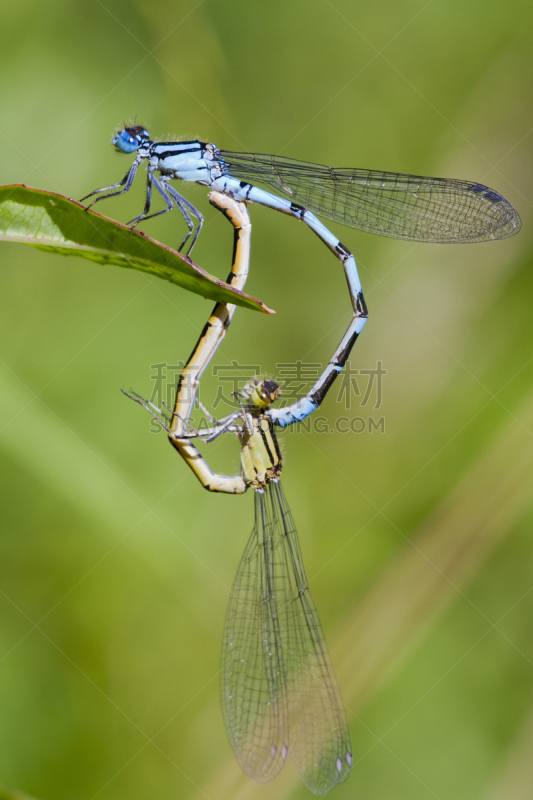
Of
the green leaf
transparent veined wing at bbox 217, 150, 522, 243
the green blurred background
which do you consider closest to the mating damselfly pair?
transparent veined wing at bbox 217, 150, 522, 243

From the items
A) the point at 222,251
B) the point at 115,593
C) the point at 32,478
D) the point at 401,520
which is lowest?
the point at 115,593

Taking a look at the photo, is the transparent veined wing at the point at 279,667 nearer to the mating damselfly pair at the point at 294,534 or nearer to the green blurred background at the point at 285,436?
the mating damselfly pair at the point at 294,534

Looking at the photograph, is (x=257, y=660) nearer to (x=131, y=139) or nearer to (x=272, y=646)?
(x=272, y=646)

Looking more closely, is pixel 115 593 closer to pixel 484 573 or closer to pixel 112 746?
pixel 112 746

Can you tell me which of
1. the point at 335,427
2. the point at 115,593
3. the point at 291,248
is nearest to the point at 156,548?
the point at 115,593

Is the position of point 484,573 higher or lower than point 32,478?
higher

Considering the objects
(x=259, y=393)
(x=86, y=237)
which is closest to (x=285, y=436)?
(x=259, y=393)

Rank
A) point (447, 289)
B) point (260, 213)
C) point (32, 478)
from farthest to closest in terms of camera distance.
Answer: point (447, 289) → point (260, 213) → point (32, 478)
